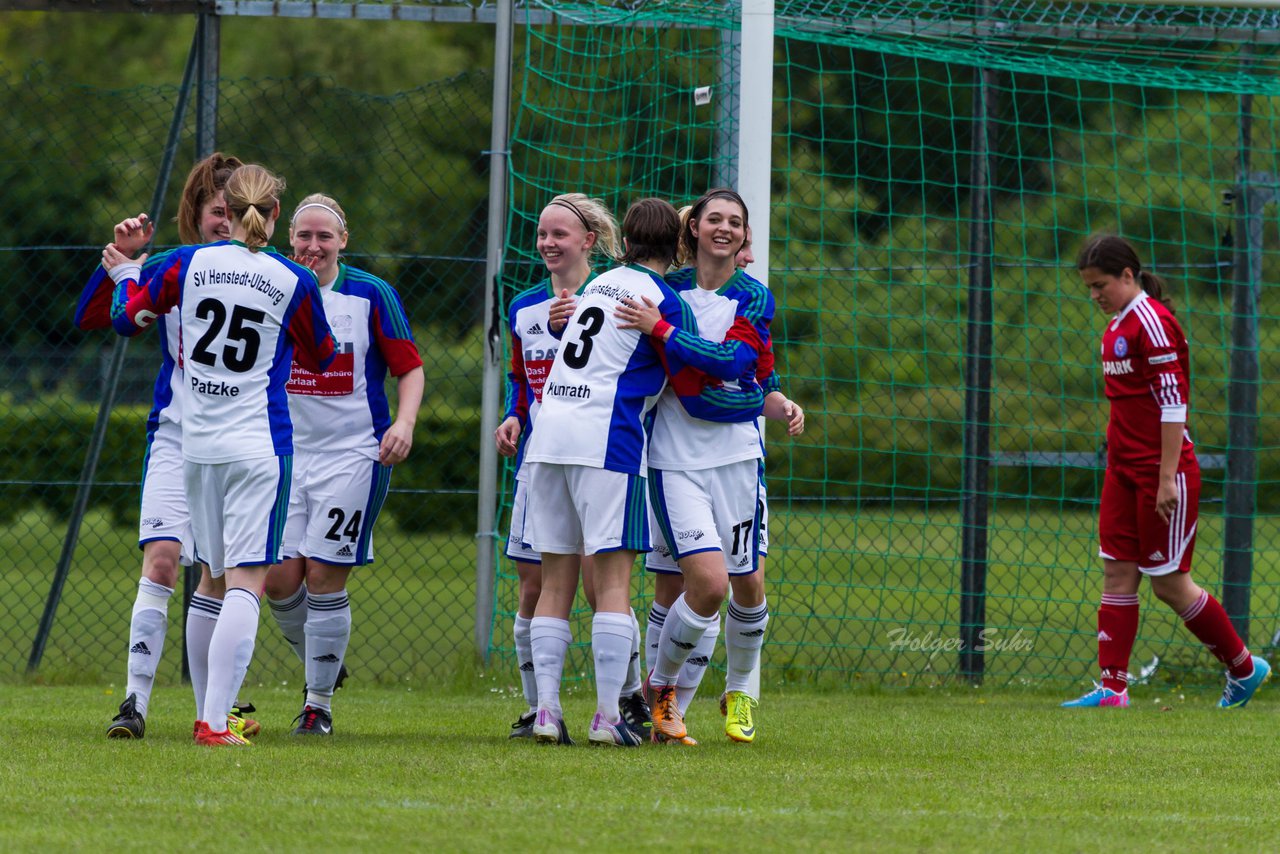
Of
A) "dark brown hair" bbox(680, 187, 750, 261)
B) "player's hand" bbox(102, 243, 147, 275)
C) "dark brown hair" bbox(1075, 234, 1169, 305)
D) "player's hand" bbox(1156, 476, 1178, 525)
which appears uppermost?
"dark brown hair" bbox(1075, 234, 1169, 305)

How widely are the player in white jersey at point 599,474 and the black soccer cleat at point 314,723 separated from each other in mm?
889

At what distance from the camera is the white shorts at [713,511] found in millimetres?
4883

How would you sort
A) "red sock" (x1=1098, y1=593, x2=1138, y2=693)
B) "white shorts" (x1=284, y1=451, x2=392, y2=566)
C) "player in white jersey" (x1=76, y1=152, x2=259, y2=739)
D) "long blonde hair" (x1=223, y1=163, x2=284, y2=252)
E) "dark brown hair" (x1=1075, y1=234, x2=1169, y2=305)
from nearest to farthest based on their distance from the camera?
"long blonde hair" (x1=223, y1=163, x2=284, y2=252), "player in white jersey" (x1=76, y1=152, x2=259, y2=739), "white shorts" (x1=284, y1=451, x2=392, y2=566), "dark brown hair" (x1=1075, y1=234, x2=1169, y2=305), "red sock" (x1=1098, y1=593, x2=1138, y2=693)

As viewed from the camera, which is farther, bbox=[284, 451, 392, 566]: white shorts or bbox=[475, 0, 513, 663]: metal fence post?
bbox=[475, 0, 513, 663]: metal fence post

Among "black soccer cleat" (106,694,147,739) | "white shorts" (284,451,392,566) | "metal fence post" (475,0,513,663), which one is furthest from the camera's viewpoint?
"metal fence post" (475,0,513,663)

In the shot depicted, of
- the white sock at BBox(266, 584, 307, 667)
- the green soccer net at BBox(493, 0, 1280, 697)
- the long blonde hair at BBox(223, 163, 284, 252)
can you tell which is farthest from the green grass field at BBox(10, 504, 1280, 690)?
the long blonde hair at BBox(223, 163, 284, 252)

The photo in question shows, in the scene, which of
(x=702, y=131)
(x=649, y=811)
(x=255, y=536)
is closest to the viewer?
(x=649, y=811)

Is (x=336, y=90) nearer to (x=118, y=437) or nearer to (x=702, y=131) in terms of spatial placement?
(x=702, y=131)

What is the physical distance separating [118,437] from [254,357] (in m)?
11.7

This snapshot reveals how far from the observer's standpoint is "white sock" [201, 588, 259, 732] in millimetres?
4574

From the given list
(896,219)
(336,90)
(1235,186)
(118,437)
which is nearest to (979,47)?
(1235,186)

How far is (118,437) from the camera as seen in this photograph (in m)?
15.6

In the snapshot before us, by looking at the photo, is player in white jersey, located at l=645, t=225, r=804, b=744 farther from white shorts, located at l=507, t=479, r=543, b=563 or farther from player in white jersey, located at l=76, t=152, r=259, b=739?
player in white jersey, located at l=76, t=152, r=259, b=739

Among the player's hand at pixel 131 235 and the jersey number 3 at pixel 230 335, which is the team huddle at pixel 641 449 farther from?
the player's hand at pixel 131 235
